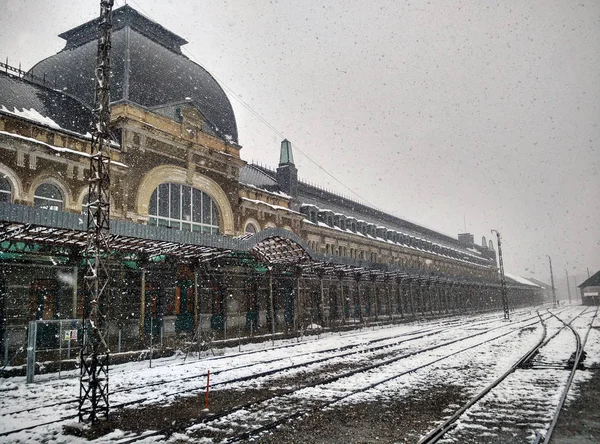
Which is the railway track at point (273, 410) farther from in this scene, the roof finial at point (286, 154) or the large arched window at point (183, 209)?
the roof finial at point (286, 154)

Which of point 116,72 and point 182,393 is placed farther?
point 116,72

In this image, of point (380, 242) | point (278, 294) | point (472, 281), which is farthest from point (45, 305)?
point (472, 281)

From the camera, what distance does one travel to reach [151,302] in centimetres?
2361

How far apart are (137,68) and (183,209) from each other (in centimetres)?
861

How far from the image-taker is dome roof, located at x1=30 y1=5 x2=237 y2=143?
25297 millimetres

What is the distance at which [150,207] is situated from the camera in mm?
24672

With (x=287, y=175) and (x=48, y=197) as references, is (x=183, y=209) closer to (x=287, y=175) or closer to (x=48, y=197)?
(x=48, y=197)

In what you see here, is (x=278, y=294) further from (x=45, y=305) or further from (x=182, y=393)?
(x=182, y=393)

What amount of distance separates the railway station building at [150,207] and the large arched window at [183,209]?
8 cm

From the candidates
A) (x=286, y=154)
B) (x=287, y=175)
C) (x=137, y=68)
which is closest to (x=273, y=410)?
(x=137, y=68)

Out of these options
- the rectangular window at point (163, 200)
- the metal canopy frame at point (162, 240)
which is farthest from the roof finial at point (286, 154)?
the rectangular window at point (163, 200)

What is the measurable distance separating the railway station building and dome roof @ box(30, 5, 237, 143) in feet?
0.29

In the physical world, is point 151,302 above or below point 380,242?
below

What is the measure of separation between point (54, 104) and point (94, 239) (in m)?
16.6
